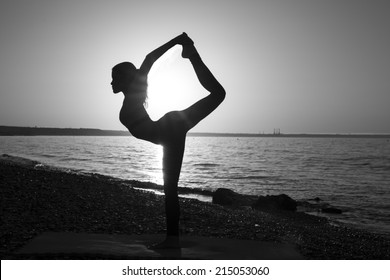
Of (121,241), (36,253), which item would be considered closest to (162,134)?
(121,241)

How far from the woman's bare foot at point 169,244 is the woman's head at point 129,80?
238cm

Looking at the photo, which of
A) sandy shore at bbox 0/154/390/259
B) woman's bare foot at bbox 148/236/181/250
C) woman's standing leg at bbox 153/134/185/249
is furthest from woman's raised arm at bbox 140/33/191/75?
sandy shore at bbox 0/154/390/259

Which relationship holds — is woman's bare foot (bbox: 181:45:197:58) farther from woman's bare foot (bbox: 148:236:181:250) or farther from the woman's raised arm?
woman's bare foot (bbox: 148:236:181:250)

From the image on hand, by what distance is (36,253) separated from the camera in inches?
204

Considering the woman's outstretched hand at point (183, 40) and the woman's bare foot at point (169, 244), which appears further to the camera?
the woman's bare foot at point (169, 244)

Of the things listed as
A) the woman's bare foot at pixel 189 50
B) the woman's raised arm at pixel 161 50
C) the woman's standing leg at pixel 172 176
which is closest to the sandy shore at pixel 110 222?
the woman's standing leg at pixel 172 176

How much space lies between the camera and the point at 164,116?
5801 mm

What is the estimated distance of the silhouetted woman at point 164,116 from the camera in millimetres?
5484

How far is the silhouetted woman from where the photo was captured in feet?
18.0

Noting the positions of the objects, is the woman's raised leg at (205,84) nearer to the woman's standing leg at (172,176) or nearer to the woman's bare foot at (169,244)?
the woman's standing leg at (172,176)

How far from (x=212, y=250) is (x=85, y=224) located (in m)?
4.07

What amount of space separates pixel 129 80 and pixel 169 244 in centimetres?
279
